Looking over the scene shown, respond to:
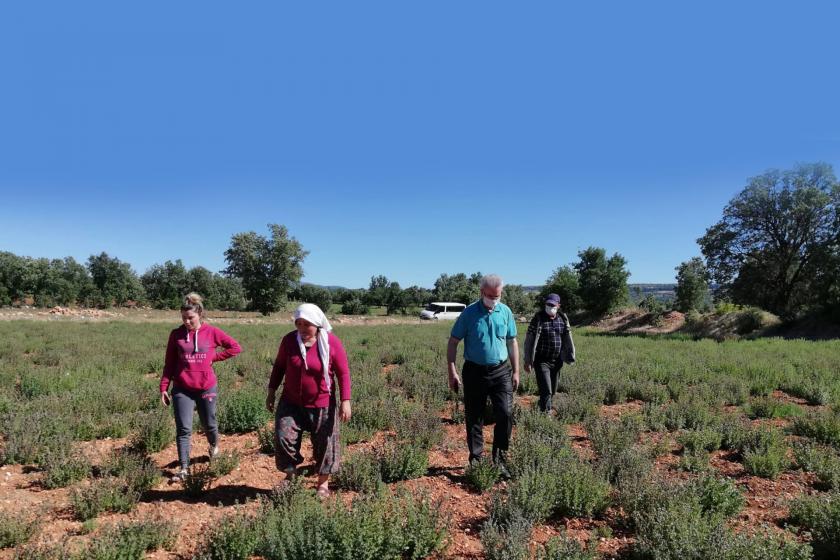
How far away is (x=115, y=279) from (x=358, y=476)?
227 ft

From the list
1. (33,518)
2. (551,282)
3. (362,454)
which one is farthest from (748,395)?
(551,282)

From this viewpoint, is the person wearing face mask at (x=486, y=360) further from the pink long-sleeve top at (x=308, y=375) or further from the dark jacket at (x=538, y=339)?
the dark jacket at (x=538, y=339)

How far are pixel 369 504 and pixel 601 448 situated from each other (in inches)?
124

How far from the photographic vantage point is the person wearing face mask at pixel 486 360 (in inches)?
179

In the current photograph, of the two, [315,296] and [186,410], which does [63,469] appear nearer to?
[186,410]

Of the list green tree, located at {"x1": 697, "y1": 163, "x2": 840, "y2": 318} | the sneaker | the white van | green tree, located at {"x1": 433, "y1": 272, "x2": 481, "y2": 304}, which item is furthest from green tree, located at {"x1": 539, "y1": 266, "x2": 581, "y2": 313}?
the sneaker

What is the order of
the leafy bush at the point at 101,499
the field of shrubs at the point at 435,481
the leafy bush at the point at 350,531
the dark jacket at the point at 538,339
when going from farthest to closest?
the dark jacket at the point at 538,339, the leafy bush at the point at 101,499, the field of shrubs at the point at 435,481, the leafy bush at the point at 350,531

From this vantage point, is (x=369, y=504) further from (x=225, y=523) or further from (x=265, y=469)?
(x=265, y=469)

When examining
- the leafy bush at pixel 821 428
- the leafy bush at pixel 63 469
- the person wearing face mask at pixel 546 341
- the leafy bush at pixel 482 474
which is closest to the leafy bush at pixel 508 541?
the leafy bush at pixel 482 474

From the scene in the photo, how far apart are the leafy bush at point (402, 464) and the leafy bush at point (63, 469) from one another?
3.04m

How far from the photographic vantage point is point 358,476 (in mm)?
4289

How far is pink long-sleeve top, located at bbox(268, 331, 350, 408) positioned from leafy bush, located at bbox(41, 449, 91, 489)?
2.49 meters

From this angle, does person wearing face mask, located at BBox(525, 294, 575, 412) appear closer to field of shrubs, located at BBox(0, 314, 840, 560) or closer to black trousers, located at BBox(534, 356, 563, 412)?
black trousers, located at BBox(534, 356, 563, 412)

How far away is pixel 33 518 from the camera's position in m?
3.65
